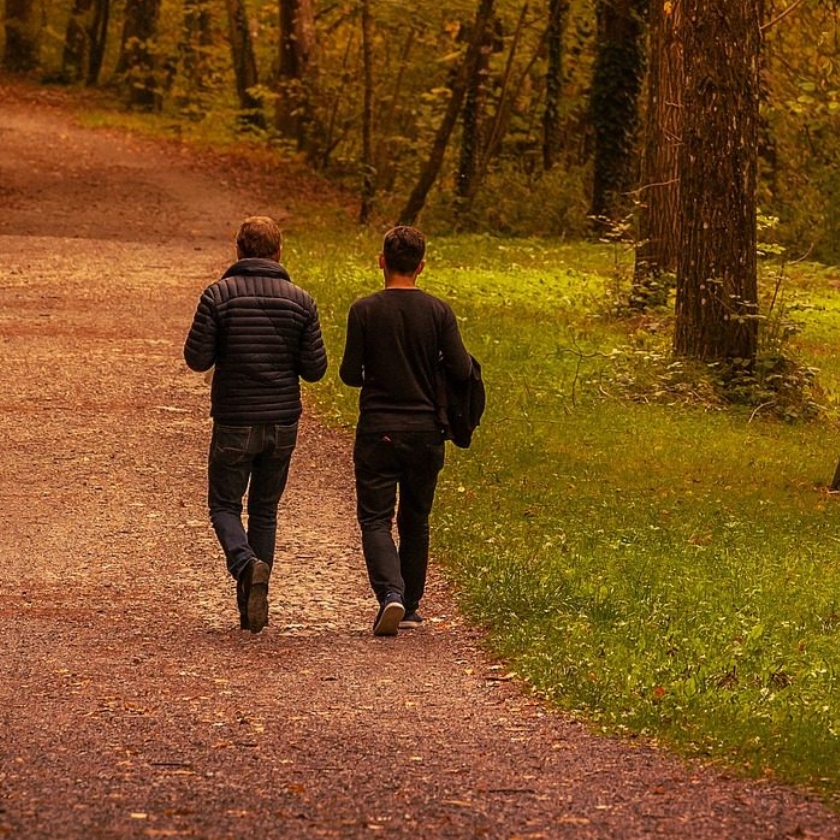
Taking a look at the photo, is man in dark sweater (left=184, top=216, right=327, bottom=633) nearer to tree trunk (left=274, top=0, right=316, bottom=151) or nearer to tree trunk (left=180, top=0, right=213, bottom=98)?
tree trunk (left=274, top=0, right=316, bottom=151)

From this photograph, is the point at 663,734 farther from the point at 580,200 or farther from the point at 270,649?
the point at 580,200

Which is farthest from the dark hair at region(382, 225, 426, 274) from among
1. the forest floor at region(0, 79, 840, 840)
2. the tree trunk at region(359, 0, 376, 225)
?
the tree trunk at region(359, 0, 376, 225)

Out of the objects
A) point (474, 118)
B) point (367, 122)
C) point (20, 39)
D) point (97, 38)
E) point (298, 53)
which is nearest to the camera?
point (367, 122)

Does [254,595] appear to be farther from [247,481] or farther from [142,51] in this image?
[142,51]

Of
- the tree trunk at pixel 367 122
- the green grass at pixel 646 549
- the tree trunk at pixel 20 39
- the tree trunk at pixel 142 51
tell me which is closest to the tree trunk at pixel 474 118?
the tree trunk at pixel 367 122

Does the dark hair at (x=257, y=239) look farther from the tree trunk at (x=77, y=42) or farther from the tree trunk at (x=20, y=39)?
the tree trunk at (x=20, y=39)

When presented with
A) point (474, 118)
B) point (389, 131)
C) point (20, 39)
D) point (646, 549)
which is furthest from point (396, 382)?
point (20, 39)

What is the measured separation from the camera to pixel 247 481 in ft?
26.5

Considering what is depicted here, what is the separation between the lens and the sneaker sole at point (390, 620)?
7.79 m

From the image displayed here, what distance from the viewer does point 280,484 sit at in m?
8.08

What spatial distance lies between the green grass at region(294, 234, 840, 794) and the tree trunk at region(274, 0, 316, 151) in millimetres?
18203

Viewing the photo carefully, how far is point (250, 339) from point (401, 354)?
2.45 feet

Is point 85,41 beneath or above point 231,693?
above

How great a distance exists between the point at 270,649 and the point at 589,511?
3.65 meters
